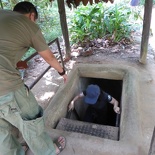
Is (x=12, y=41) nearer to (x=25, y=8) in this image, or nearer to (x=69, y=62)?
(x=25, y=8)

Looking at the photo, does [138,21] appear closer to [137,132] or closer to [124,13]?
[124,13]

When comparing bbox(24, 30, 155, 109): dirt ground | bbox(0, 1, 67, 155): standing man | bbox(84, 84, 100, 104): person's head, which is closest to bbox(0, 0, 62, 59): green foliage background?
bbox(24, 30, 155, 109): dirt ground

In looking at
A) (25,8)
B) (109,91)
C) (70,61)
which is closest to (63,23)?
(70,61)

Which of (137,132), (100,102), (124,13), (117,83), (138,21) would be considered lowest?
(117,83)

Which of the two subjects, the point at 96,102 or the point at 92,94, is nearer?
the point at 92,94

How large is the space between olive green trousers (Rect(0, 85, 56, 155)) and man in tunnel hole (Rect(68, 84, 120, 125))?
3.64 ft

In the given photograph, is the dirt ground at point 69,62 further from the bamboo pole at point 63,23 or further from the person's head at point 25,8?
the person's head at point 25,8

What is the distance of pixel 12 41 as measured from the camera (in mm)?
1454

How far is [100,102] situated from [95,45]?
7.10 ft

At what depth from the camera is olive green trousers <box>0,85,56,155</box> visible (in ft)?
5.06

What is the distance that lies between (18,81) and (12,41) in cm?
34

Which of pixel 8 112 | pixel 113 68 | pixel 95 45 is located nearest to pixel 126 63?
pixel 113 68

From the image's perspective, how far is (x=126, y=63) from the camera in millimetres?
3855

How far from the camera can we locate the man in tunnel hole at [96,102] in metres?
2.76
